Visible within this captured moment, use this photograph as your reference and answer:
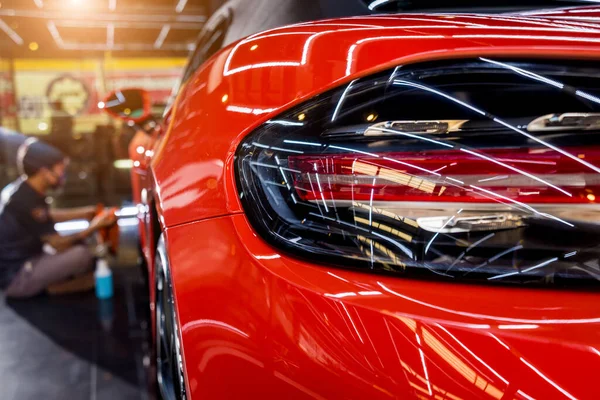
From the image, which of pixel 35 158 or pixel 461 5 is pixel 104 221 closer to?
pixel 35 158

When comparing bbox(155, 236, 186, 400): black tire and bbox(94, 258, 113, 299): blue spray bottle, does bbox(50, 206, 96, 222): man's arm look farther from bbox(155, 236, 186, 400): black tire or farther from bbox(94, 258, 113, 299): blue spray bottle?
bbox(155, 236, 186, 400): black tire

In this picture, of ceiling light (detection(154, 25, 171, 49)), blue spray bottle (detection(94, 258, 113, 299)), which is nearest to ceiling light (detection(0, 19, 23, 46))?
ceiling light (detection(154, 25, 171, 49))

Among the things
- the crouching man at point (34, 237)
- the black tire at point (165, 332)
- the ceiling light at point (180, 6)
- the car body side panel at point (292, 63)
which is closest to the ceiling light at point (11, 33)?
the ceiling light at point (180, 6)

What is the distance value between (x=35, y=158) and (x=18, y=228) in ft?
1.80

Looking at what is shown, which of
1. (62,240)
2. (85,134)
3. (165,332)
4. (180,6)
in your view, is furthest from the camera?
(85,134)

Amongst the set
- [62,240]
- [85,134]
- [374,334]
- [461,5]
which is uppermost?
[461,5]

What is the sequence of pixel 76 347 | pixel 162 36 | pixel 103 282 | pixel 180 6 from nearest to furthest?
pixel 76 347, pixel 103 282, pixel 180 6, pixel 162 36

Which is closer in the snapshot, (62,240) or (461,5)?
(461,5)

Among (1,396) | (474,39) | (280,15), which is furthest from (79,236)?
(474,39)

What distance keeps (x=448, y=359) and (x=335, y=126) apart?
368mm

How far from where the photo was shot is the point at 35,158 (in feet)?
12.5

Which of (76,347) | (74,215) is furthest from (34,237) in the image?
(76,347)

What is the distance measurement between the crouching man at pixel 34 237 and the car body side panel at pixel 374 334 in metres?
3.17

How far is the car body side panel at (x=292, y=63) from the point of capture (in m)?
0.68
